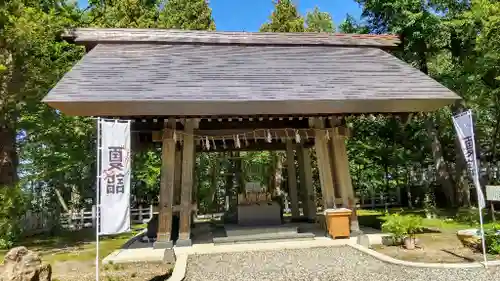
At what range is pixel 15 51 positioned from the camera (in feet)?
35.1

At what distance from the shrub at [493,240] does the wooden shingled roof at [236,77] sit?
2.90m

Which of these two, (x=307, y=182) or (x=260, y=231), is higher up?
(x=307, y=182)

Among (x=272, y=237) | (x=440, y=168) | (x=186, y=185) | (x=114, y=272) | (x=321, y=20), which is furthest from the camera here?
(x=321, y=20)

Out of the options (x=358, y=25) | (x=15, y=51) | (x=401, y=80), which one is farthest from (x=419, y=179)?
(x=15, y=51)

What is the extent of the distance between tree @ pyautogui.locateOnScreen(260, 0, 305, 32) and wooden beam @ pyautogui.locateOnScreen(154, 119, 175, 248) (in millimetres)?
12343

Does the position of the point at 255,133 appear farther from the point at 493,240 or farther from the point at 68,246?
the point at 68,246

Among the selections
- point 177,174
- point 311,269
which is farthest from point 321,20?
point 311,269

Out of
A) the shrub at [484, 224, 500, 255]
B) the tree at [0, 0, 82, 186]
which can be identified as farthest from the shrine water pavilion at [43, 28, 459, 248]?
the shrub at [484, 224, 500, 255]

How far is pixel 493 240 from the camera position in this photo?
6.88m

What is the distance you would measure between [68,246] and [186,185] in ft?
15.8

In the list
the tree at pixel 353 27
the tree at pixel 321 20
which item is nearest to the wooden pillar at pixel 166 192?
the tree at pixel 353 27

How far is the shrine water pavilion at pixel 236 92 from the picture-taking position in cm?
778

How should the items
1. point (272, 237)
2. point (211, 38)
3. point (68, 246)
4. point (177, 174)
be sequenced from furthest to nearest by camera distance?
point (211, 38) < point (68, 246) < point (177, 174) < point (272, 237)

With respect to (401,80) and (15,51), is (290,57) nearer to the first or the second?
(401,80)
